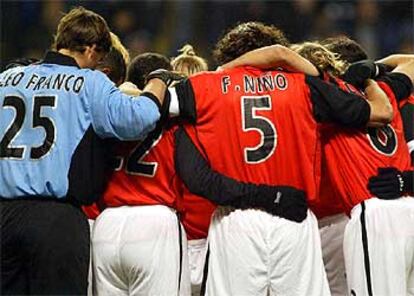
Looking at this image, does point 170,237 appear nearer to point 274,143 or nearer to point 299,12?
point 274,143

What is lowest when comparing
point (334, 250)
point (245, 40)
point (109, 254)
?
point (334, 250)

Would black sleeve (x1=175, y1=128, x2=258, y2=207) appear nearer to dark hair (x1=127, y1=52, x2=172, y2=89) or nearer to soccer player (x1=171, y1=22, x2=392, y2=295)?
soccer player (x1=171, y1=22, x2=392, y2=295)

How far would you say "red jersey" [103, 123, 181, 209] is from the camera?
4.69 metres

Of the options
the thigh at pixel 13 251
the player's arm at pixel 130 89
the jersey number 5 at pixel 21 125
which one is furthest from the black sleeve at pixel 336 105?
A: the thigh at pixel 13 251

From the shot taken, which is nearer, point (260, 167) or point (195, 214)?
point (260, 167)

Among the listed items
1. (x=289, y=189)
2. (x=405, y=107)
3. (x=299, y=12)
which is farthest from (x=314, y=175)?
(x=299, y=12)

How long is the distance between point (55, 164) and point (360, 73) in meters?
1.62

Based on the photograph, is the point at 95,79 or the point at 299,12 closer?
the point at 95,79

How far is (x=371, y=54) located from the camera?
8125mm

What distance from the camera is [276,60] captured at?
15.4 feet

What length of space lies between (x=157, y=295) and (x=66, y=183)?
70cm

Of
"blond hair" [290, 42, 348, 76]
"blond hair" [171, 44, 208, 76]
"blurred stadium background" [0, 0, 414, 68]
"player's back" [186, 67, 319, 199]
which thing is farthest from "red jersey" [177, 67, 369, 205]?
"blurred stadium background" [0, 0, 414, 68]

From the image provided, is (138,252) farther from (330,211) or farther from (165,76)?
(330,211)

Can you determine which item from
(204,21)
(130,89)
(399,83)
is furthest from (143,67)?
(204,21)
